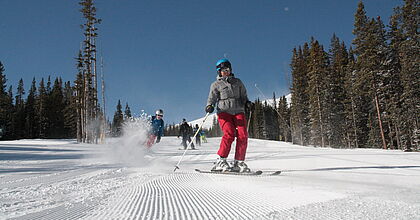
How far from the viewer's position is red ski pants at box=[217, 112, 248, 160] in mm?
4298

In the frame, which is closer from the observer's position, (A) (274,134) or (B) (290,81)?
(B) (290,81)

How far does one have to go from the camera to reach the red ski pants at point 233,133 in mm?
4298

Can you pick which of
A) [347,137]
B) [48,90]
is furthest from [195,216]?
[48,90]

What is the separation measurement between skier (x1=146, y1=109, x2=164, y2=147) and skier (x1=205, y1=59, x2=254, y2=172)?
18.0 feet

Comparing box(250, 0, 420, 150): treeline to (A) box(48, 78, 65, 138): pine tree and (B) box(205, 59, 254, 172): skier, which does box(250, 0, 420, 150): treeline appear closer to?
(B) box(205, 59, 254, 172): skier

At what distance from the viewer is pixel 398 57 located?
79.5 ft

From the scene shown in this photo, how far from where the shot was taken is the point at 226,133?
4.33 m

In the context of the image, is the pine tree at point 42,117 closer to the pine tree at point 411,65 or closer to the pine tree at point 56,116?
the pine tree at point 56,116

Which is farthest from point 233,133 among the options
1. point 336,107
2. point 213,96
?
point 336,107

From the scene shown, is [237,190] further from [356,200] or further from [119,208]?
[119,208]

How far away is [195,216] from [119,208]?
0.54 metres

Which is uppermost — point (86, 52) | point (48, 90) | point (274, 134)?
point (48, 90)

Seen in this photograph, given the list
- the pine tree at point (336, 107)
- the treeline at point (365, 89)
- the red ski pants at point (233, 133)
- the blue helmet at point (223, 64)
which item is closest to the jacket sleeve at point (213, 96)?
the red ski pants at point (233, 133)

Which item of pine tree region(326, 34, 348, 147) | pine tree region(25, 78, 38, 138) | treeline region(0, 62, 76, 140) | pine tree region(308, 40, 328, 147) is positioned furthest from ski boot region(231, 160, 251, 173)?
pine tree region(25, 78, 38, 138)
